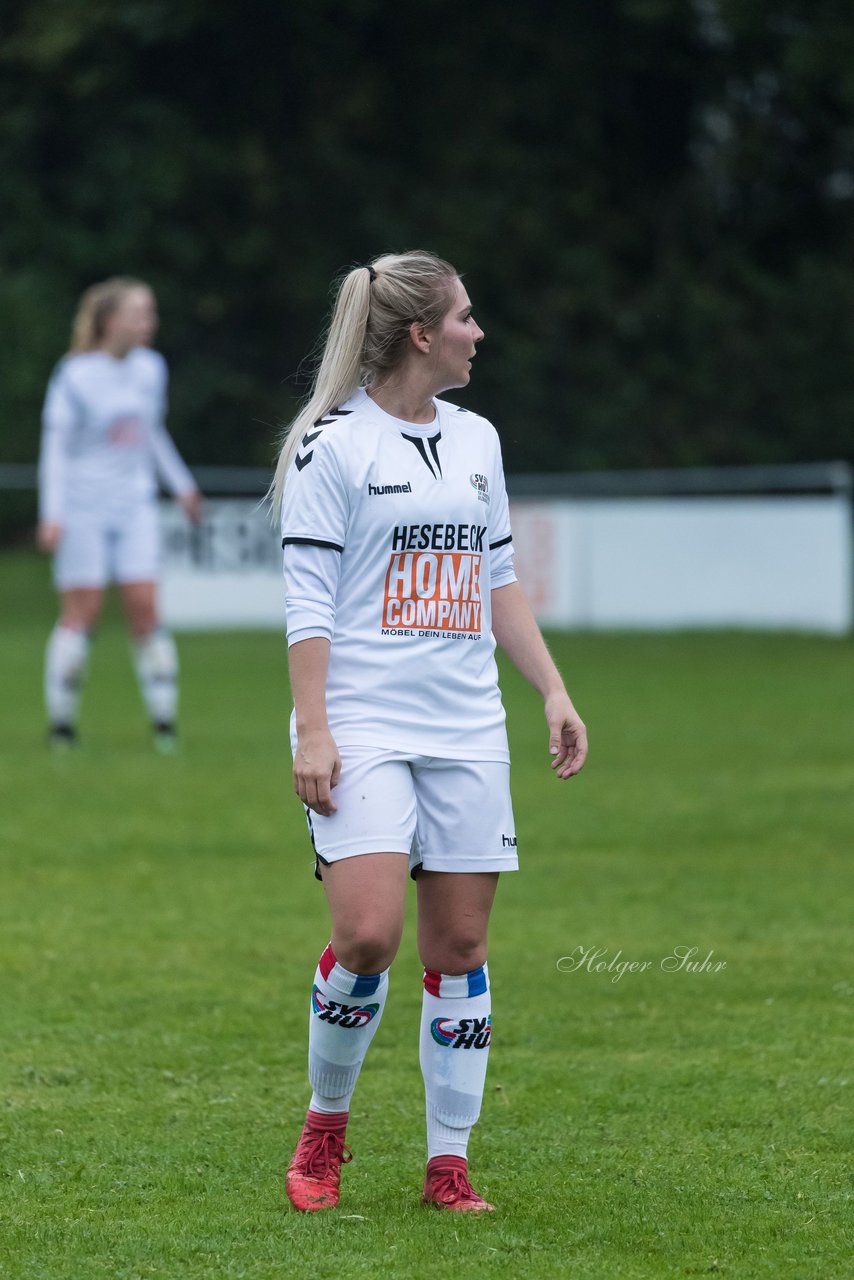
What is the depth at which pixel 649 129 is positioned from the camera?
32.0 metres

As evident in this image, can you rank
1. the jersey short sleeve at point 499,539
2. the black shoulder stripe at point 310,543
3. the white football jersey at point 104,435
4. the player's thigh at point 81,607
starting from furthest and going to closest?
the player's thigh at point 81,607, the white football jersey at point 104,435, the jersey short sleeve at point 499,539, the black shoulder stripe at point 310,543

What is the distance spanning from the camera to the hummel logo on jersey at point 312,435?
3963 mm

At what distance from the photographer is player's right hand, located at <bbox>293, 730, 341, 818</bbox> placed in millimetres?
3811

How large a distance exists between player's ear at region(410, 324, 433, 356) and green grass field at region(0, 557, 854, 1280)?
1731 millimetres

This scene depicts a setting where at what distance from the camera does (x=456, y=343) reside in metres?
4.05

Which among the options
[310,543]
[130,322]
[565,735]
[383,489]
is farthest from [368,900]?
[130,322]

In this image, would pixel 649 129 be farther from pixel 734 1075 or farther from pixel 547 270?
pixel 734 1075

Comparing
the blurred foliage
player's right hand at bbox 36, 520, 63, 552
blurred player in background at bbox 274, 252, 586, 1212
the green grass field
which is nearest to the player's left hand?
blurred player in background at bbox 274, 252, 586, 1212

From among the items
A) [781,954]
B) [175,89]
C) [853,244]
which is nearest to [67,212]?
[175,89]

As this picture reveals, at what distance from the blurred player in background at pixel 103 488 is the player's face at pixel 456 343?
7124 mm

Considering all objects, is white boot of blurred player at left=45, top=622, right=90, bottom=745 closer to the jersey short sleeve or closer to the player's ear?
the jersey short sleeve

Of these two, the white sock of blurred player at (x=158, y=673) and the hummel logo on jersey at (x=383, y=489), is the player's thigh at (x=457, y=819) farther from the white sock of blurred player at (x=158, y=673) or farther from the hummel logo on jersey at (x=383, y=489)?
the white sock of blurred player at (x=158, y=673)

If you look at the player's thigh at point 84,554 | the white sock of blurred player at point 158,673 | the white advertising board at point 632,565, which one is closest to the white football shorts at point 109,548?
the player's thigh at point 84,554

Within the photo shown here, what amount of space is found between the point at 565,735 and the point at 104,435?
24.8ft
